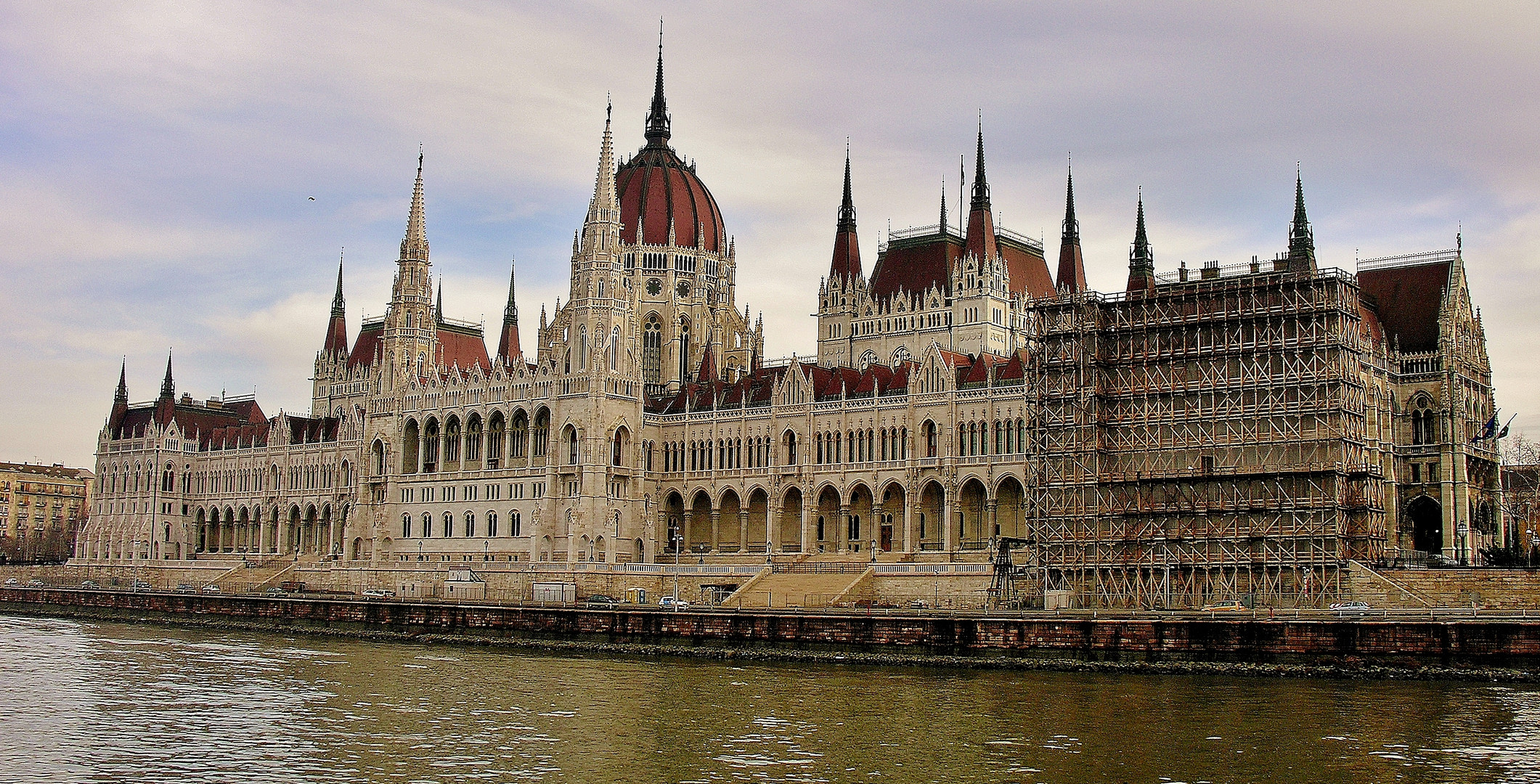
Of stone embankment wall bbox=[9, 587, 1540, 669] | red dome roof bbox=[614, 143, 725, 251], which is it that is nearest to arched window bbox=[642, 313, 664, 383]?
red dome roof bbox=[614, 143, 725, 251]

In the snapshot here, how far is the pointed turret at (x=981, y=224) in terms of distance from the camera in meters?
107

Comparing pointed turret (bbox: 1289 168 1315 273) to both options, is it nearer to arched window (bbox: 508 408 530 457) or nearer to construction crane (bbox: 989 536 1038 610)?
construction crane (bbox: 989 536 1038 610)

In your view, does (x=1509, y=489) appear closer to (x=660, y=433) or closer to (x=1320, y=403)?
(x=1320, y=403)

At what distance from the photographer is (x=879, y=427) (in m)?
92.1

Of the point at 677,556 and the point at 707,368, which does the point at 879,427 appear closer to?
the point at 677,556

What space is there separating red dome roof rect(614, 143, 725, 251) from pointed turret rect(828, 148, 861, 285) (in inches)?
482

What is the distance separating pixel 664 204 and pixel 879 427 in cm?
3923

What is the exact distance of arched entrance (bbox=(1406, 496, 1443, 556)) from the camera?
81375 millimetres

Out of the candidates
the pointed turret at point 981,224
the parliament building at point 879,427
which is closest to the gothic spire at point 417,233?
the parliament building at point 879,427

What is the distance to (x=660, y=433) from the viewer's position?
104 m

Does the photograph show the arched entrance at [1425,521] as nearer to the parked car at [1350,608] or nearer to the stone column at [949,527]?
the parked car at [1350,608]

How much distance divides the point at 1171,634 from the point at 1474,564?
27469 mm

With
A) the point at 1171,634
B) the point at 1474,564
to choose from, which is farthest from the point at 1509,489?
the point at 1171,634

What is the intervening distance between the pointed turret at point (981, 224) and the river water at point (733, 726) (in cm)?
5214
